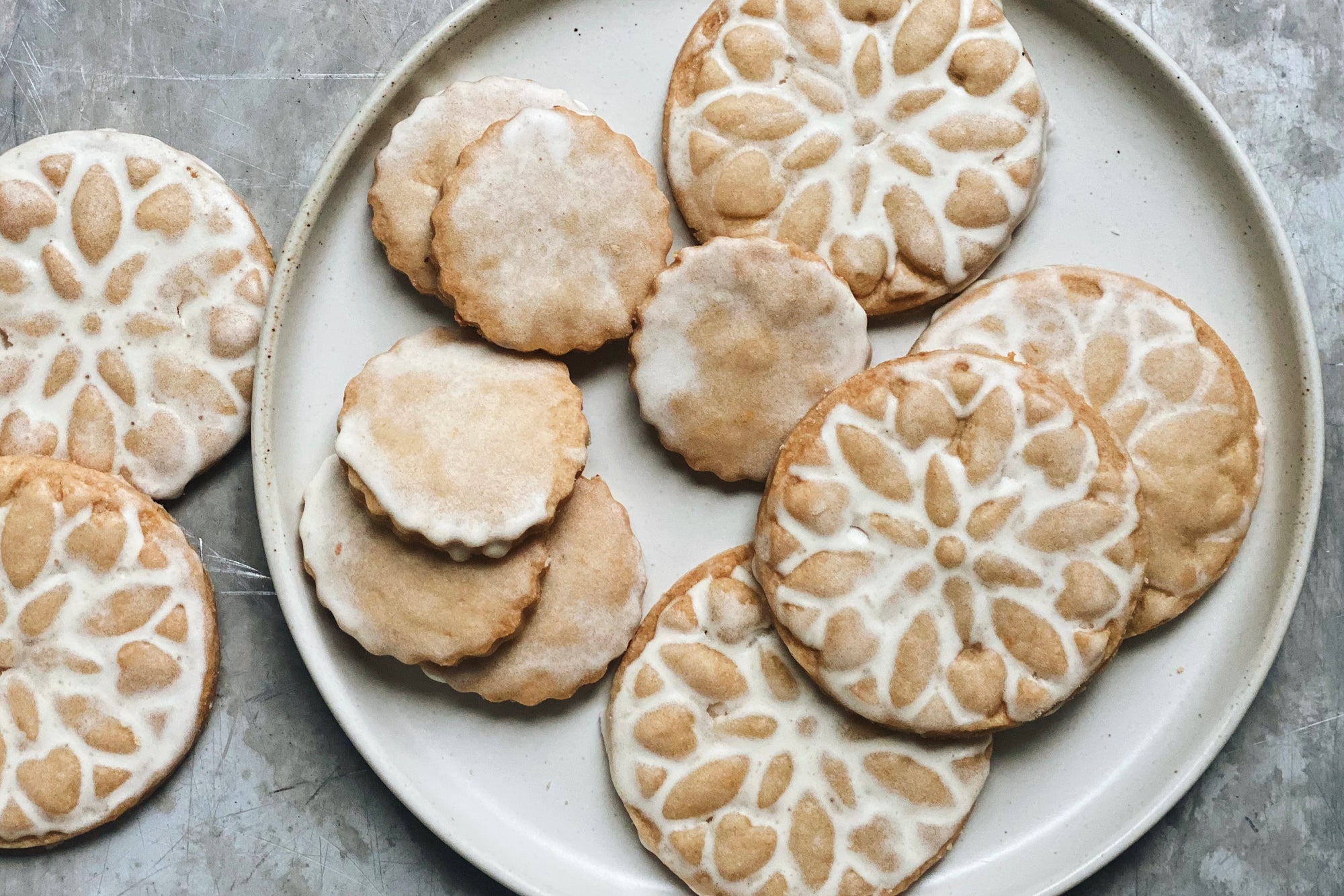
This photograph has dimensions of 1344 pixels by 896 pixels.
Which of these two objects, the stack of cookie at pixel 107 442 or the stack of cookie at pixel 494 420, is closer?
the stack of cookie at pixel 494 420

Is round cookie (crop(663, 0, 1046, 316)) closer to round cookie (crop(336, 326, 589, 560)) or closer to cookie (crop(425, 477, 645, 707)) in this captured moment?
round cookie (crop(336, 326, 589, 560))

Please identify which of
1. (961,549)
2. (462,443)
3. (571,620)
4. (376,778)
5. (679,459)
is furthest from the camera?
(376,778)

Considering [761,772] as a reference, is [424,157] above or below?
above

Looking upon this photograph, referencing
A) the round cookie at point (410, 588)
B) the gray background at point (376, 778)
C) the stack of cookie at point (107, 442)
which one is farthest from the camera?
the gray background at point (376, 778)

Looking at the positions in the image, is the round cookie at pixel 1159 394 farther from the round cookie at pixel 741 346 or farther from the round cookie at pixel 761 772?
the round cookie at pixel 761 772

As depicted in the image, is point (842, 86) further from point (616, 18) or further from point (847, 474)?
point (847, 474)

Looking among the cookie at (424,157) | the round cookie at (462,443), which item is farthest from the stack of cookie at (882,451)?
the cookie at (424,157)

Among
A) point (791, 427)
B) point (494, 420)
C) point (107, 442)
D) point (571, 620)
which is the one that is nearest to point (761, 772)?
point (571, 620)

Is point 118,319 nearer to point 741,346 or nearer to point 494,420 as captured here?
point 494,420
